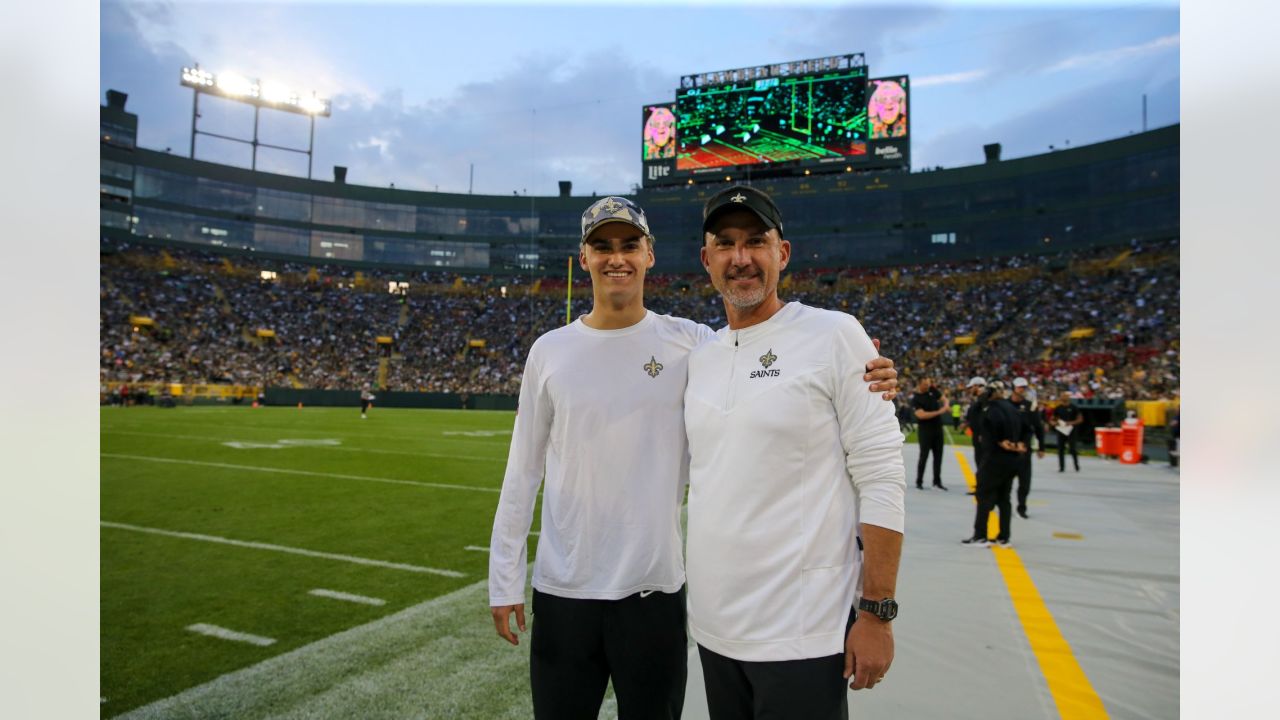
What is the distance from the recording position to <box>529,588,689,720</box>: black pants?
237cm

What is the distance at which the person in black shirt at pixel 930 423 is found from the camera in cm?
1180

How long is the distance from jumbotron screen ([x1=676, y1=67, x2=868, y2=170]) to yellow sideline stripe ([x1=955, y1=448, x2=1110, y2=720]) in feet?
139

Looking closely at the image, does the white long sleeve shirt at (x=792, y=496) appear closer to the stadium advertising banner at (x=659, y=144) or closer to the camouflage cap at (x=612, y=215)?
the camouflage cap at (x=612, y=215)

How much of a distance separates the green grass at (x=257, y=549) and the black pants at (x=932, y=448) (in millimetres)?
6931

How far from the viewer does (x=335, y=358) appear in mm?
50438

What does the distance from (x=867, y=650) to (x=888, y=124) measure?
48.2 m

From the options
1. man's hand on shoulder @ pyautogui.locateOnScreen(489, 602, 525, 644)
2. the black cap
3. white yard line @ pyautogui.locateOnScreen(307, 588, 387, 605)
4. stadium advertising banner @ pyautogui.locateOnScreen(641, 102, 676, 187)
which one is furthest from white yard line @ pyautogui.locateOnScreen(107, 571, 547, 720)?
stadium advertising banner @ pyautogui.locateOnScreen(641, 102, 676, 187)

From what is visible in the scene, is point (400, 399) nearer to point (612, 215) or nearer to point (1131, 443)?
point (1131, 443)

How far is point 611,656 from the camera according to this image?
2.40 m

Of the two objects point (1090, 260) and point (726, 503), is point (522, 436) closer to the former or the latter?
point (726, 503)

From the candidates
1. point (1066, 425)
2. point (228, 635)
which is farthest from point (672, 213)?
point (228, 635)

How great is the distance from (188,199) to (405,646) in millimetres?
65901

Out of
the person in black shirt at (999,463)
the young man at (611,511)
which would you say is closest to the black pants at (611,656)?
the young man at (611,511)
